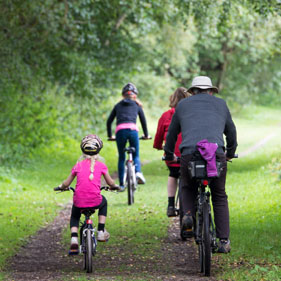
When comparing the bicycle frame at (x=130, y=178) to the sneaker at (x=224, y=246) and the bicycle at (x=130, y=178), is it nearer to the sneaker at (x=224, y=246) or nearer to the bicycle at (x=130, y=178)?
the bicycle at (x=130, y=178)

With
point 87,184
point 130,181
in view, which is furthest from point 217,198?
point 130,181

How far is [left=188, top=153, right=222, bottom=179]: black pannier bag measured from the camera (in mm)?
6410

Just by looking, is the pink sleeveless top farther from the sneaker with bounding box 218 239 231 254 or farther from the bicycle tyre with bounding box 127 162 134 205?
the bicycle tyre with bounding box 127 162 134 205

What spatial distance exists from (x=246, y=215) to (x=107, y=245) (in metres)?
2.59

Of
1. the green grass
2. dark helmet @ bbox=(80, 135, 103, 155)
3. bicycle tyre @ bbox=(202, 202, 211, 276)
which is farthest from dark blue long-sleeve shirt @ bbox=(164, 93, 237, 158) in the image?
the green grass

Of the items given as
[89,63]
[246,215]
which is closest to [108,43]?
[89,63]

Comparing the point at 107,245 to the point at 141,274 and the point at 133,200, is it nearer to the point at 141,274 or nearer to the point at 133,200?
the point at 141,274

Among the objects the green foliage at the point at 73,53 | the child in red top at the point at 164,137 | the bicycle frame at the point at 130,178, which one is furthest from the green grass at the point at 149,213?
the green foliage at the point at 73,53

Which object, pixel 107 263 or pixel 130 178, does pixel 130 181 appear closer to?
pixel 130 178

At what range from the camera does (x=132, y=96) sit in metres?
12.5

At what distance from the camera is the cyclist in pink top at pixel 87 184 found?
7.13 meters

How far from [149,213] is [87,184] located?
4204 millimetres

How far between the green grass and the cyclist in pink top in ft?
2.80

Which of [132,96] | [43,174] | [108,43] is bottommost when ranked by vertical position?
[43,174]
